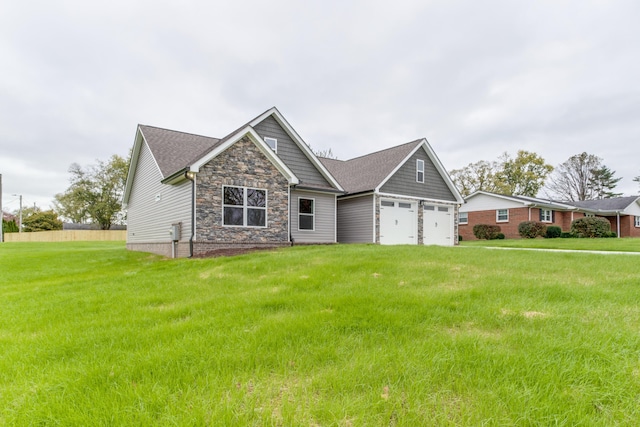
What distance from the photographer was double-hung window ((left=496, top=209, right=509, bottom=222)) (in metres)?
25.7

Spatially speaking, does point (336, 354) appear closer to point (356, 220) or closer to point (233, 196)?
point (233, 196)

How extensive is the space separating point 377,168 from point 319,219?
194 inches

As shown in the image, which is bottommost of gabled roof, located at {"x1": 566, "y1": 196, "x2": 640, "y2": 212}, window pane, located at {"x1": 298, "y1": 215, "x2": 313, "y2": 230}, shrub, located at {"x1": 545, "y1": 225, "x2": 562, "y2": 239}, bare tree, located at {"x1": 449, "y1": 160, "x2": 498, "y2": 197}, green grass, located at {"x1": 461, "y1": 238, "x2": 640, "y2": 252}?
green grass, located at {"x1": 461, "y1": 238, "x2": 640, "y2": 252}

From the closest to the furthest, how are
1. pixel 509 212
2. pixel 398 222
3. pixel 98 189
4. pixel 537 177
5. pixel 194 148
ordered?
pixel 194 148 → pixel 398 222 → pixel 509 212 → pixel 537 177 → pixel 98 189

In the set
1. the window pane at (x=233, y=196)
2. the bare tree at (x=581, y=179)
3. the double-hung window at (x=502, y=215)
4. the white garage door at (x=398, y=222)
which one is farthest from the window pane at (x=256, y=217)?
the bare tree at (x=581, y=179)

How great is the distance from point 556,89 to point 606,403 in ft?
78.1

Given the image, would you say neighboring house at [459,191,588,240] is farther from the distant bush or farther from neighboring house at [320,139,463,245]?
neighboring house at [320,139,463,245]

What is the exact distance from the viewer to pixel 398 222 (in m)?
17.0

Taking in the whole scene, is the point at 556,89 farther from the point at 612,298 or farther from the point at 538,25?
the point at 612,298

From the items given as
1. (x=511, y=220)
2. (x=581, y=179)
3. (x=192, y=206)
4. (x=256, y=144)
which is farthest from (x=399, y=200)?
(x=581, y=179)

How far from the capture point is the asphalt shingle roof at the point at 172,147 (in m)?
14.2

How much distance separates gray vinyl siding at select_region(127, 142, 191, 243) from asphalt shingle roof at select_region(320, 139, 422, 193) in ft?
27.1

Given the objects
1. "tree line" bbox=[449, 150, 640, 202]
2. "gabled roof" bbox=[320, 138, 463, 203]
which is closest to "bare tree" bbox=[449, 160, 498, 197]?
"tree line" bbox=[449, 150, 640, 202]

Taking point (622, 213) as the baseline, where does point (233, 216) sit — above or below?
below
